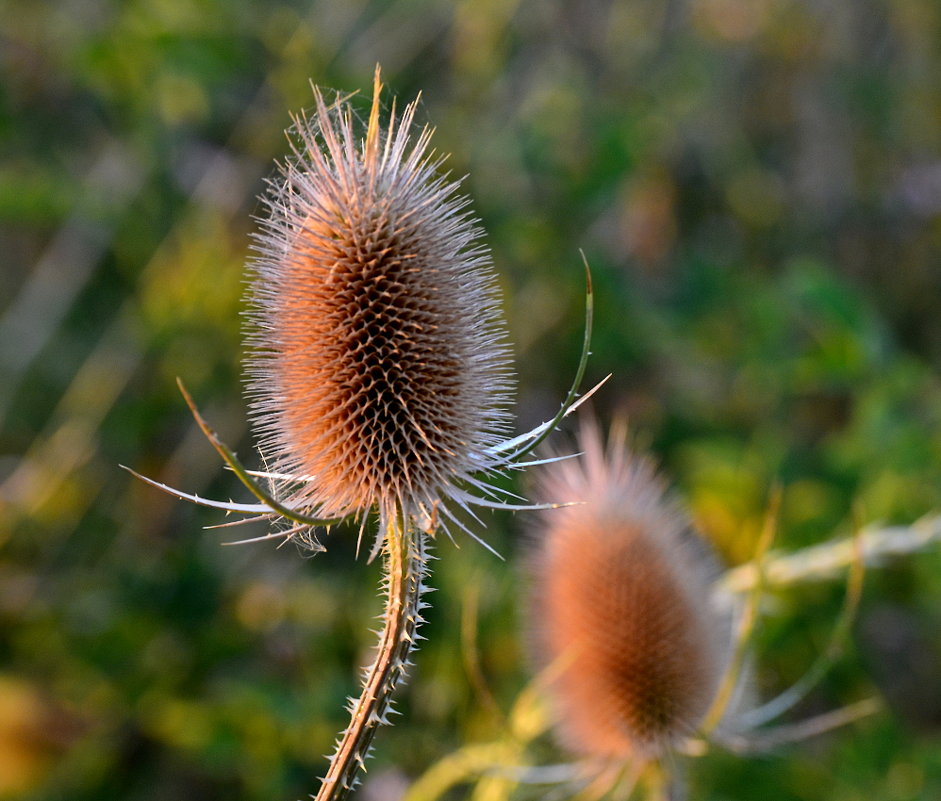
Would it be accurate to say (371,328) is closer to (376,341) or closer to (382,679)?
(376,341)

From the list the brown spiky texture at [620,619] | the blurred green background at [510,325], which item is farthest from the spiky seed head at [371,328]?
the blurred green background at [510,325]

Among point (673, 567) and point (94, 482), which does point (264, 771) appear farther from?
point (94, 482)

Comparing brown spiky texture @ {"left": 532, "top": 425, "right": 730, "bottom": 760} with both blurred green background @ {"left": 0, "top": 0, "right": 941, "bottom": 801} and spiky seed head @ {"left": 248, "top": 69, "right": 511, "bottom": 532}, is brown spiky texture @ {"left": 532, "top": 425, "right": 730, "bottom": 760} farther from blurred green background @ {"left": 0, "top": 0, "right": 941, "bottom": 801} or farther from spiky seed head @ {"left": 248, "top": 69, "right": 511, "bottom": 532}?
spiky seed head @ {"left": 248, "top": 69, "right": 511, "bottom": 532}

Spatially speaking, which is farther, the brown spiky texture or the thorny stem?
the brown spiky texture

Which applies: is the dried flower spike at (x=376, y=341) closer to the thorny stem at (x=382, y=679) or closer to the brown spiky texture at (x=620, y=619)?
the thorny stem at (x=382, y=679)

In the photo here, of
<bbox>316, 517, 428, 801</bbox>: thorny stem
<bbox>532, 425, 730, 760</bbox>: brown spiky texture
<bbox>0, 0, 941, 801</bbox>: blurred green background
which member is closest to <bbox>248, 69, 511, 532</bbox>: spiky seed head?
<bbox>316, 517, 428, 801</bbox>: thorny stem

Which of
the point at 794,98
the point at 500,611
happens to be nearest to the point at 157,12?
the point at 500,611
